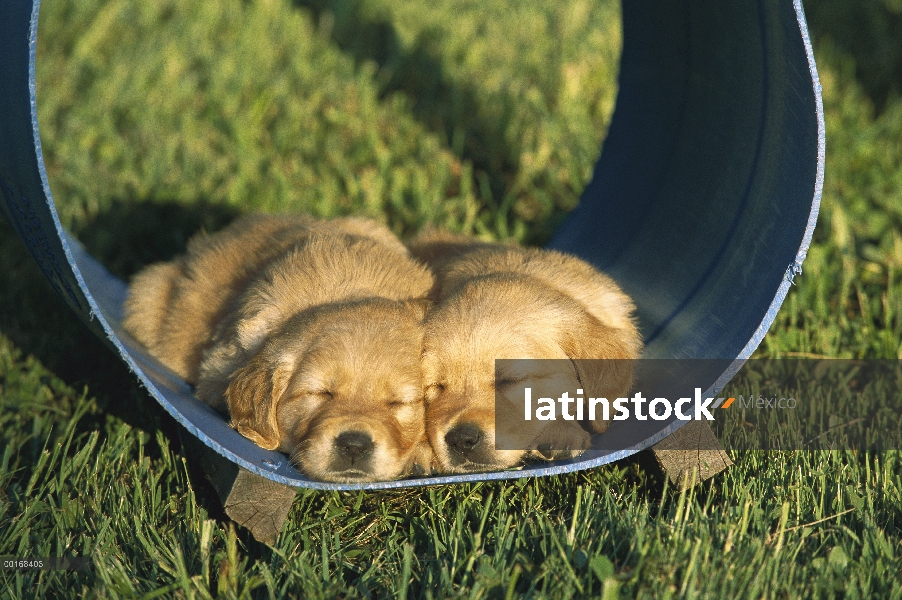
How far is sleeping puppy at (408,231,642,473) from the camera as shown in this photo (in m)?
3.22

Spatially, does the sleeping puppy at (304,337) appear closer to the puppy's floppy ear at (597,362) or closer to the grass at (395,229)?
the grass at (395,229)

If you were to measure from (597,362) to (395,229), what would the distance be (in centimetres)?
248

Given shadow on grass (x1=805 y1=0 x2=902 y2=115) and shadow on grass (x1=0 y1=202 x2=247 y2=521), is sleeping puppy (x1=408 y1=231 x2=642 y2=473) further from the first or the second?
shadow on grass (x1=805 y1=0 x2=902 y2=115)

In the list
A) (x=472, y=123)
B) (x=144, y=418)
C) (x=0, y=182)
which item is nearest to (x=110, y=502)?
(x=144, y=418)

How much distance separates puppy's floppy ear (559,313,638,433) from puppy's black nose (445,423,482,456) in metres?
0.53

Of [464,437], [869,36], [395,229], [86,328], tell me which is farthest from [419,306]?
[869,36]

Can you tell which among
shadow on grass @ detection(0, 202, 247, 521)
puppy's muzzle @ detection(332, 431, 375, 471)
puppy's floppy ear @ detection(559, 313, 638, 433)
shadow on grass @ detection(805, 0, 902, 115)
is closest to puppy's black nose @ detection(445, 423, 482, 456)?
puppy's muzzle @ detection(332, 431, 375, 471)

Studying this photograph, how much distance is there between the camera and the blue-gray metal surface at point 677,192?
3088mm

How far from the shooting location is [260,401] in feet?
10.8

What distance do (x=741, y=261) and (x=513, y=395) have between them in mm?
1021

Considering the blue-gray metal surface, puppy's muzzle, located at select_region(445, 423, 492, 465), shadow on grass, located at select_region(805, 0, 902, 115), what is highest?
shadow on grass, located at select_region(805, 0, 902, 115)

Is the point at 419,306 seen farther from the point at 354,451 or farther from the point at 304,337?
the point at 354,451

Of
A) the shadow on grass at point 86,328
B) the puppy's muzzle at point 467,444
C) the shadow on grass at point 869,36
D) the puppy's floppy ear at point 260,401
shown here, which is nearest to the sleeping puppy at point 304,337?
the puppy's floppy ear at point 260,401

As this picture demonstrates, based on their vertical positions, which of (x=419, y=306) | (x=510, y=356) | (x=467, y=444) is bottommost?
(x=467, y=444)
